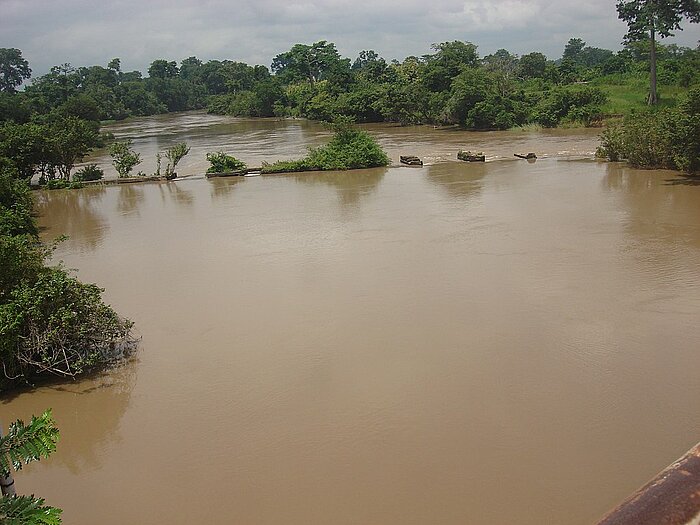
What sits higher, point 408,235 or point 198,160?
point 198,160

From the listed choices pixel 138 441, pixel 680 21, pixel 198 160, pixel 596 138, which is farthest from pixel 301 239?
pixel 680 21

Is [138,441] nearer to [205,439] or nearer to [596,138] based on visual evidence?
[205,439]

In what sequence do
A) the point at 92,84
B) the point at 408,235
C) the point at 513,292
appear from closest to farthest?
1. the point at 513,292
2. the point at 408,235
3. the point at 92,84

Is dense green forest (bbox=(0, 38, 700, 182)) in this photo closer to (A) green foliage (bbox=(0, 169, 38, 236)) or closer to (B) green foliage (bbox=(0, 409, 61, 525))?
(A) green foliage (bbox=(0, 169, 38, 236))

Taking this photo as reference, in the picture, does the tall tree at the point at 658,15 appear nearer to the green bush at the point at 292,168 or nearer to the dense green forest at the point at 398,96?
the dense green forest at the point at 398,96

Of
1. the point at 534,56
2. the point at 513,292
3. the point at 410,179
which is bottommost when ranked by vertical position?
the point at 513,292

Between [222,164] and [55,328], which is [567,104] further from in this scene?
[55,328]

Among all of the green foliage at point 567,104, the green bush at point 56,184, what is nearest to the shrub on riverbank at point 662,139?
the green foliage at point 567,104
